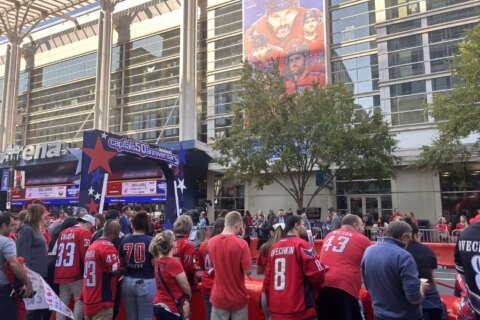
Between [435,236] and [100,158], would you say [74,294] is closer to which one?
[100,158]

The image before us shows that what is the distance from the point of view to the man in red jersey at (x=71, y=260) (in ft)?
20.2

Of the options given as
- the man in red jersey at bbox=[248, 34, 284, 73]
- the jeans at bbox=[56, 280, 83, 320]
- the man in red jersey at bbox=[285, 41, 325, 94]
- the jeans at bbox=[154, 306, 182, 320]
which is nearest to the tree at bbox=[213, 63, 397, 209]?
the man in red jersey at bbox=[285, 41, 325, 94]

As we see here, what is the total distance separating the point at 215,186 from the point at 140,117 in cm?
1302

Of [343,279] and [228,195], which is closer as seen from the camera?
[343,279]

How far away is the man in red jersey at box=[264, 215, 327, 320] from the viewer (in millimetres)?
4219

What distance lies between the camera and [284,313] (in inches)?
169

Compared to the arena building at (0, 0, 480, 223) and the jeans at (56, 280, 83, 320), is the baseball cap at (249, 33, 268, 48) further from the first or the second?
the jeans at (56, 280, 83, 320)

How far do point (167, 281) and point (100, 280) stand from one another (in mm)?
1030

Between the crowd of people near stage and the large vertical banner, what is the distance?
25.1 metres

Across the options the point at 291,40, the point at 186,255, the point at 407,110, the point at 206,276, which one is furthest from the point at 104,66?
the point at 206,276

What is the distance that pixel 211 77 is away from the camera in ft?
123

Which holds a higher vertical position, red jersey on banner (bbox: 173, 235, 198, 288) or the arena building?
the arena building

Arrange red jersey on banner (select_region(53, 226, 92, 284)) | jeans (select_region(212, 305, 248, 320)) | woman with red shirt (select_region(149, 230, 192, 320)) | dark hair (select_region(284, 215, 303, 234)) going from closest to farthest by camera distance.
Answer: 1. dark hair (select_region(284, 215, 303, 234))
2. jeans (select_region(212, 305, 248, 320))
3. woman with red shirt (select_region(149, 230, 192, 320))
4. red jersey on banner (select_region(53, 226, 92, 284))

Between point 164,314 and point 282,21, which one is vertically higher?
point 282,21
